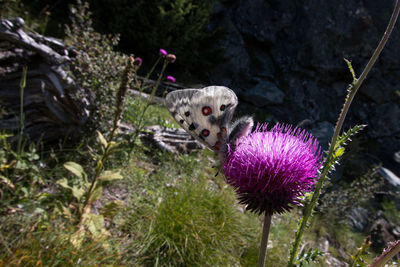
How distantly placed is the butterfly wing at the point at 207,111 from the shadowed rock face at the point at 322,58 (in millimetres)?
8993

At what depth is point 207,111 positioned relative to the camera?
1.67 meters

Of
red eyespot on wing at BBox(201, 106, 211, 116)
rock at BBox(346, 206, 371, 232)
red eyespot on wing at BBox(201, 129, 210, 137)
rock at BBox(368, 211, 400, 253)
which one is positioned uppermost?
red eyespot on wing at BBox(201, 106, 211, 116)

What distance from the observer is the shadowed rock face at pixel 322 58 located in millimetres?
10586

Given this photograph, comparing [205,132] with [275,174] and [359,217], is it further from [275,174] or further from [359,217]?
[359,217]

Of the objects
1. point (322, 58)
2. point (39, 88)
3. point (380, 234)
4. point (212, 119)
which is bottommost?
point (380, 234)

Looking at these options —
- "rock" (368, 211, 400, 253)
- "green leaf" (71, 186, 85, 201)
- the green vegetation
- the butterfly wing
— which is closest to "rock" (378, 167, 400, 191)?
"rock" (368, 211, 400, 253)

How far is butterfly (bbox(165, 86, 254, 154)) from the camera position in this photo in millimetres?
1650

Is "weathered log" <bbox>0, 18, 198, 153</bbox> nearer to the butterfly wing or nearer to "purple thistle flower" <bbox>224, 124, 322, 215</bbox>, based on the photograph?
the butterfly wing

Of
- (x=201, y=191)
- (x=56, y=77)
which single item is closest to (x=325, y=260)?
(x=201, y=191)

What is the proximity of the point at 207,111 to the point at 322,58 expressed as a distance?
37.8 feet

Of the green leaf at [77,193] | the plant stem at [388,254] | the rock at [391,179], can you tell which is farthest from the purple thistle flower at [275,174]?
the rock at [391,179]

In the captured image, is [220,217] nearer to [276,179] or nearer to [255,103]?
[276,179]

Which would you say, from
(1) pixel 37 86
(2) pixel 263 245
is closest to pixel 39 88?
(1) pixel 37 86

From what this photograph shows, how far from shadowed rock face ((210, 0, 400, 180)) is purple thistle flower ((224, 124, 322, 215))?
925 centimetres
